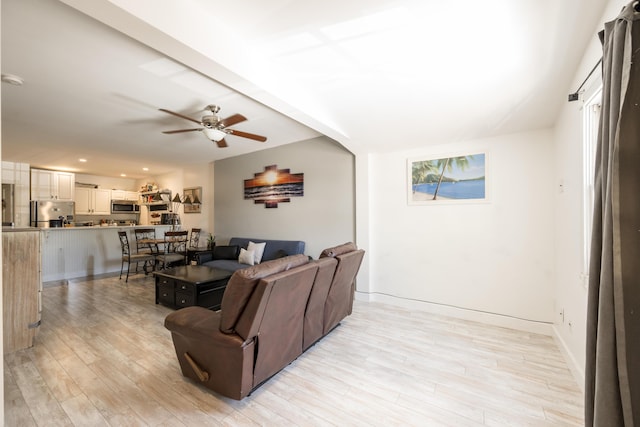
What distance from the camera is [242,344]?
174 cm

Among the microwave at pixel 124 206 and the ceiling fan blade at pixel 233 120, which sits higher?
the ceiling fan blade at pixel 233 120

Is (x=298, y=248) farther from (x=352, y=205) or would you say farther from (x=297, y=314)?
(x=297, y=314)

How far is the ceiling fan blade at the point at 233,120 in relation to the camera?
9.78 feet

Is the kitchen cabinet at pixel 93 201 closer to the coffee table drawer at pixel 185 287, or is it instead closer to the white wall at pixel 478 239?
the coffee table drawer at pixel 185 287

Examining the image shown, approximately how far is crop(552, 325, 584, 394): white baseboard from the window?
2.45ft

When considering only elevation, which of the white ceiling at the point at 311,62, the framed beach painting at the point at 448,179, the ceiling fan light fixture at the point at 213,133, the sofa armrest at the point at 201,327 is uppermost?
the white ceiling at the point at 311,62

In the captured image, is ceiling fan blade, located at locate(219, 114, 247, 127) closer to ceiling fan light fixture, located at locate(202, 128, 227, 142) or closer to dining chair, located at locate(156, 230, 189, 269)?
ceiling fan light fixture, located at locate(202, 128, 227, 142)

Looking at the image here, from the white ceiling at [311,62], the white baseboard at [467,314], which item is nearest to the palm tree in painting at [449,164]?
the white ceiling at [311,62]

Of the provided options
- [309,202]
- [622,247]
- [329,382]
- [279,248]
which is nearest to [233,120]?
[309,202]

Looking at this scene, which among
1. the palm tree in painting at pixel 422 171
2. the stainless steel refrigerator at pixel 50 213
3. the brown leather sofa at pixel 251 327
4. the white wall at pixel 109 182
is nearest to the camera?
the brown leather sofa at pixel 251 327

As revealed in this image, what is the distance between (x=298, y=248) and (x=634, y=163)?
403 cm

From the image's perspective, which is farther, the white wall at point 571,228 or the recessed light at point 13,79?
the recessed light at point 13,79

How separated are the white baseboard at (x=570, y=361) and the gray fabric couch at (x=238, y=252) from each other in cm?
343

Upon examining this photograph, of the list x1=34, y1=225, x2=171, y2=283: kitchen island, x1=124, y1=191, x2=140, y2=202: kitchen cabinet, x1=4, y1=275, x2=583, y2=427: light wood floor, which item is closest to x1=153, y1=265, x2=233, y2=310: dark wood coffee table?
x1=4, y1=275, x2=583, y2=427: light wood floor
